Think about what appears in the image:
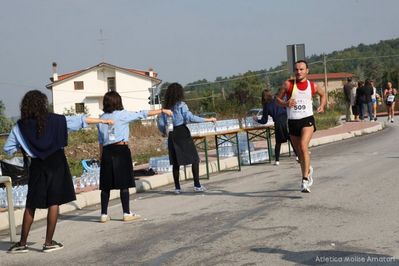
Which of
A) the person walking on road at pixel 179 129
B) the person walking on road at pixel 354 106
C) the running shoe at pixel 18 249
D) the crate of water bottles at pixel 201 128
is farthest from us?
the person walking on road at pixel 354 106

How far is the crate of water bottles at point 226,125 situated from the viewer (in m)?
12.8

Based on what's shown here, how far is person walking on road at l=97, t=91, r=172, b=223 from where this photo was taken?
7.85 meters

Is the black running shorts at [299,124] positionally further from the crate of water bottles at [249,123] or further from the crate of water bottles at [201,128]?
the crate of water bottles at [249,123]

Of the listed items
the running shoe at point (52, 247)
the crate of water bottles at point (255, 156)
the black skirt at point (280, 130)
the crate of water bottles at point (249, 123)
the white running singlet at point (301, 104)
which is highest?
the white running singlet at point (301, 104)

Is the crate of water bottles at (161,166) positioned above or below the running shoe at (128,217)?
above

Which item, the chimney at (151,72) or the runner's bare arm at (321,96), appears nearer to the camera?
the runner's bare arm at (321,96)

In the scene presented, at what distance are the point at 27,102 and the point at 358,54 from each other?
100203 mm

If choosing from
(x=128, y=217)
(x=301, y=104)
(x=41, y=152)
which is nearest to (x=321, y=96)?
(x=301, y=104)

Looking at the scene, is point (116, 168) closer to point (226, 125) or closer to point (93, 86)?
point (226, 125)

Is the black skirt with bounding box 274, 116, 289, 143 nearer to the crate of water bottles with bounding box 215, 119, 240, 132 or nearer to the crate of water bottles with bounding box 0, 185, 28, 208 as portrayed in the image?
the crate of water bottles with bounding box 215, 119, 240, 132

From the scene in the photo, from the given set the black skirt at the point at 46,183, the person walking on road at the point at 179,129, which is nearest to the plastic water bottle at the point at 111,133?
the black skirt at the point at 46,183

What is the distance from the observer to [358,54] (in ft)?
332

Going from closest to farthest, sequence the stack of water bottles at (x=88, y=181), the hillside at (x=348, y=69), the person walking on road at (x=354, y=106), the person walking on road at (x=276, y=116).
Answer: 1. the stack of water bottles at (x=88, y=181)
2. the person walking on road at (x=276, y=116)
3. the person walking on road at (x=354, y=106)
4. the hillside at (x=348, y=69)

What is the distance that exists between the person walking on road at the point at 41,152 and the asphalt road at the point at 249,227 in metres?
0.46
